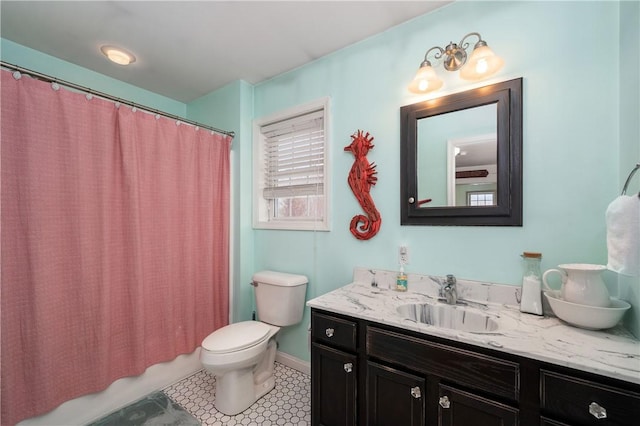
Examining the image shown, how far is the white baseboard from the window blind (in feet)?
4.37

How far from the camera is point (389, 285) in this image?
63.4 inches

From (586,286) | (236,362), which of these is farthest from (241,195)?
(586,286)

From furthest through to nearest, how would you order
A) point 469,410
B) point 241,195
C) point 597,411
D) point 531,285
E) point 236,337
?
point 241,195 < point 236,337 < point 531,285 < point 469,410 < point 597,411

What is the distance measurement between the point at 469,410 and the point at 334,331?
1.98 ft

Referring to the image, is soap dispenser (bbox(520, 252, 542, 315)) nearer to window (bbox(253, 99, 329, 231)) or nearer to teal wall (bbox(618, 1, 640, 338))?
teal wall (bbox(618, 1, 640, 338))

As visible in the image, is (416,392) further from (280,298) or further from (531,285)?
(280,298)

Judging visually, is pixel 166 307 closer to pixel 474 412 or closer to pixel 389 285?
pixel 389 285

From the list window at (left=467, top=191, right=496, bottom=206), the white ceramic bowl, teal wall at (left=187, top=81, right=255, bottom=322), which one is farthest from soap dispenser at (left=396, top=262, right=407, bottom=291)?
teal wall at (left=187, top=81, right=255, bottom=322)

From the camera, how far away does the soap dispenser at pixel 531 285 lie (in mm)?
1159

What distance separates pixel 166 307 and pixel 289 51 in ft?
6.77

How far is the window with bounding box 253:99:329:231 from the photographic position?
200cm

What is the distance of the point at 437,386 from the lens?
1027 mm

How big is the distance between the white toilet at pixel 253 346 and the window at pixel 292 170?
0.48m

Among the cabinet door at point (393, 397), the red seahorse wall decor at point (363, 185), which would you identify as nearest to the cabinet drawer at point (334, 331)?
the cabinet door at point (393, 397)
